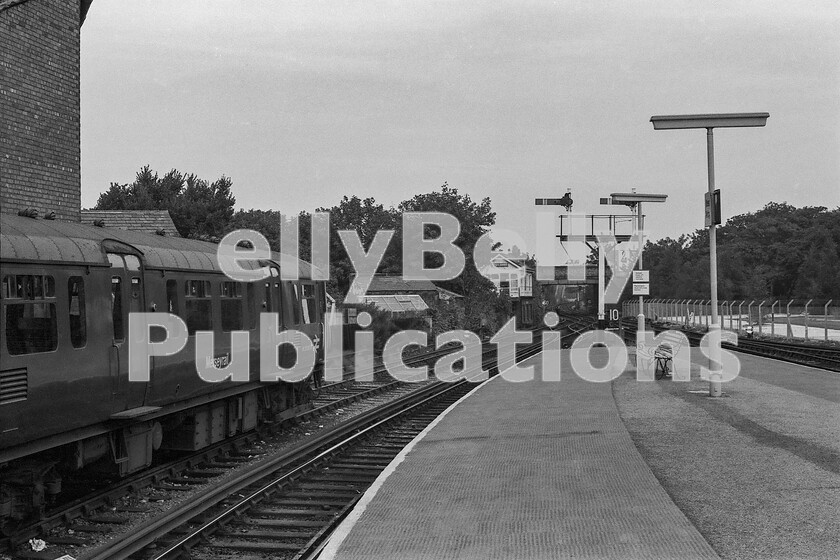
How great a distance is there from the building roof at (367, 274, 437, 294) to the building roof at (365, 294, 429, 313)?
169cm

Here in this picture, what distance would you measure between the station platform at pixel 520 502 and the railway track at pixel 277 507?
2.22ft

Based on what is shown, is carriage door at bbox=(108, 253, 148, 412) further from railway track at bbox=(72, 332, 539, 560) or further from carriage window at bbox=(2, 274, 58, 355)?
railway track at bbox=(72, 332, 539, 560)

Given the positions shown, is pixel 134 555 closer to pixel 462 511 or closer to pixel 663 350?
pixel 462 511

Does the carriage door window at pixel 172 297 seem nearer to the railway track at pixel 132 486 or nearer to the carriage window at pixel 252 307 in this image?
the railway track at pixel 132 486

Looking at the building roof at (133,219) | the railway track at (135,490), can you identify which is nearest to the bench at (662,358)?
the railway track at (135,490)

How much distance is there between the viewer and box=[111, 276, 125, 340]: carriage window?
9.70 metres

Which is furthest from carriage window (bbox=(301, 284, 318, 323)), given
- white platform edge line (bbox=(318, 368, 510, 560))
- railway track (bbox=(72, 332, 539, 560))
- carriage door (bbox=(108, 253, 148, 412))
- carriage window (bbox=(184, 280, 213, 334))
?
carriage door (bbox=(108, 253, 148, 412))

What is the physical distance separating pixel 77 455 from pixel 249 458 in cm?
432

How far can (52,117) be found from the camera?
16.1 meters

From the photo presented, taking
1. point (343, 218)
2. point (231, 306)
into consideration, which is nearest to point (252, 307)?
point (231, 306)

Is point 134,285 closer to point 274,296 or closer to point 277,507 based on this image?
point 277,507

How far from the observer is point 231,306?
13.3m

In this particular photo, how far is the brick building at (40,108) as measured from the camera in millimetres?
14875

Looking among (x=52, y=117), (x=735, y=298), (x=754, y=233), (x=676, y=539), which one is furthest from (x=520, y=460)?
(x=754, y=233)
